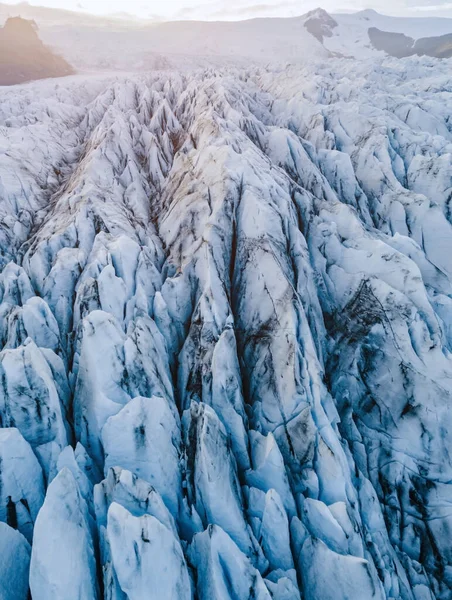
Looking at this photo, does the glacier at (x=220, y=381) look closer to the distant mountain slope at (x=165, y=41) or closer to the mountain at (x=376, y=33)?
the distant mountain slope at (x=165, y=41)

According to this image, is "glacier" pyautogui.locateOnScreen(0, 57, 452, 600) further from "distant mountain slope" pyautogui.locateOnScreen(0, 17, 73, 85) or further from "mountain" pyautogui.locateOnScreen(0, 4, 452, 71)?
"mountain" pyautogui.locateOnScreen(0, 4, 452, 71)

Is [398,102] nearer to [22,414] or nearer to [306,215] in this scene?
[306,215]

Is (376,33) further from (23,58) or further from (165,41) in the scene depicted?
(23,58)

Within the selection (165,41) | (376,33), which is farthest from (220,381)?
(376,33)

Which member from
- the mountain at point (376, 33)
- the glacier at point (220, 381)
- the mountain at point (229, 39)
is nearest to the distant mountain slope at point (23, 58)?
the mountain at point (229, 39)

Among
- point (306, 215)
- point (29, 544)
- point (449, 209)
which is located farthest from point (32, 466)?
point (449, 209)
